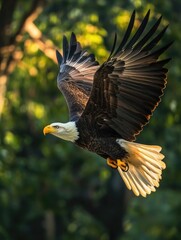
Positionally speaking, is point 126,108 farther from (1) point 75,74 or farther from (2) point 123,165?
(1) point 75,74

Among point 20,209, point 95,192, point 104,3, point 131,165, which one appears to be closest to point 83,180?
point 95,192

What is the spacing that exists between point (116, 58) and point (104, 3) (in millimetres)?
5975

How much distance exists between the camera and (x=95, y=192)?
17641 mm

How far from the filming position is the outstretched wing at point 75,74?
9695mm

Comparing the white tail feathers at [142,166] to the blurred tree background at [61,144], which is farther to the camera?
the blurred tree background at [61,144]

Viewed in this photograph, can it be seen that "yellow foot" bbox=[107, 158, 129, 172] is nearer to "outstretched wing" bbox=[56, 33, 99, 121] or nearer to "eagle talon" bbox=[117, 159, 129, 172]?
"eagle talon" bbox=[117, 159, 129, 172]

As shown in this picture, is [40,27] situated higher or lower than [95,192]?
higher

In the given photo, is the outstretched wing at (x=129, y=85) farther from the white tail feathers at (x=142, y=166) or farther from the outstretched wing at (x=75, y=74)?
the outstretched wing at (x=75, y=74)

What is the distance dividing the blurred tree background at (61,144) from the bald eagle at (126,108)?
9.07 feet

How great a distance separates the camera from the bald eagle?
8.53m

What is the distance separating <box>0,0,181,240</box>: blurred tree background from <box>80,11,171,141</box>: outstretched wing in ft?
10.8

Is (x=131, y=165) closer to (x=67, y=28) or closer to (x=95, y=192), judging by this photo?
(x=67, y=28)

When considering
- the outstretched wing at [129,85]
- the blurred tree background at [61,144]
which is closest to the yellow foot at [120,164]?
the outstretched wing at [129,85]

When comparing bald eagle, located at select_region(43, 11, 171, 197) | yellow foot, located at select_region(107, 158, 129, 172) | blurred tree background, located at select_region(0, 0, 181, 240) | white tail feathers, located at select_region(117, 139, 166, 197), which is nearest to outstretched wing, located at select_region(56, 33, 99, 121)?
bald eagle, located at select_region(43, 11, 171, 197)
